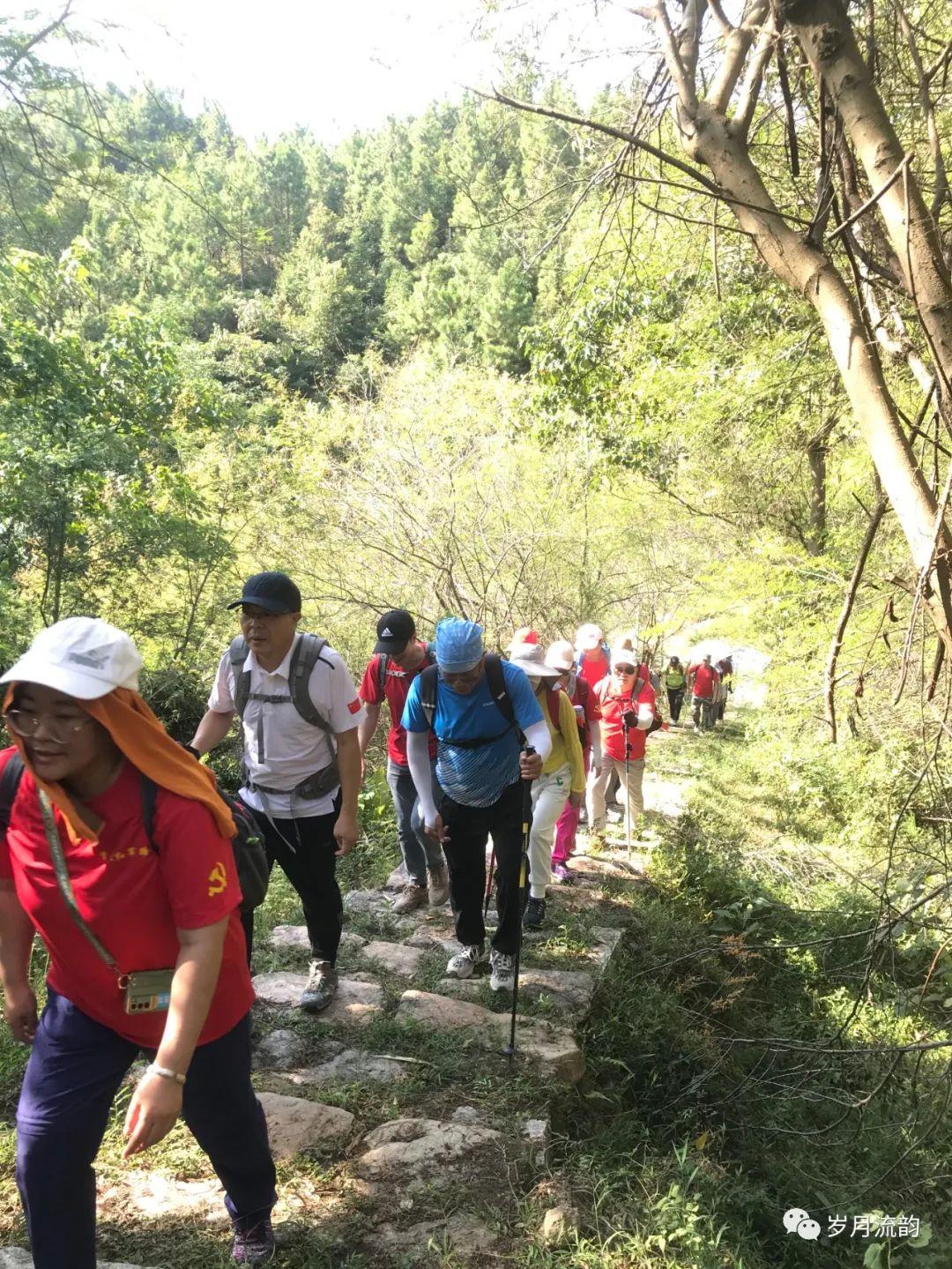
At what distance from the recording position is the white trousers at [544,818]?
14.9ft

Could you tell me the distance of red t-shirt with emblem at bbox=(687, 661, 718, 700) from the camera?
16.0 meters

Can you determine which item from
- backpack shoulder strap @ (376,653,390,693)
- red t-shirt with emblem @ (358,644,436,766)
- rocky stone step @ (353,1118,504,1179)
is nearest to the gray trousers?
red t-shirt with emblem @ (358,644,436,766)

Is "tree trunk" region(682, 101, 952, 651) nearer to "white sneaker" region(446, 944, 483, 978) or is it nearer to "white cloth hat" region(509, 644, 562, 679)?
"white cloth hat" region(509, 644, 562, 679)

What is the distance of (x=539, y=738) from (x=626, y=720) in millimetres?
2857

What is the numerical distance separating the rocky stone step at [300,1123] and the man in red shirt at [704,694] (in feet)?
46.3

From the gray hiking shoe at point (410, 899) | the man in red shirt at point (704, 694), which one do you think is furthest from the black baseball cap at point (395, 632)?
the man in red shirt at point (704, 694)

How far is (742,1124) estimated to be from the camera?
134 inches

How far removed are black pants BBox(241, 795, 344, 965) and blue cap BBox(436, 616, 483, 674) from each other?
768 millimetres


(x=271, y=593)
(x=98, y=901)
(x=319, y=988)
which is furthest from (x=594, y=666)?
(x=98, y=901)

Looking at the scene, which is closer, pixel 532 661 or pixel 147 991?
pixel 147 991

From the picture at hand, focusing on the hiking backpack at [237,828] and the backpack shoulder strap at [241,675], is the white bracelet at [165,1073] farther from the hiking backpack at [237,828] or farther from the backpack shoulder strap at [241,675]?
the backpack shoulder strap at [241,675]

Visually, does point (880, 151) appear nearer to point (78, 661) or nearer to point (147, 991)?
point (78, 661)

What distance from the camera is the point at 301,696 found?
305 centimetres

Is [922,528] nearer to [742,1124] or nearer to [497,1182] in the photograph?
[497,1182]
